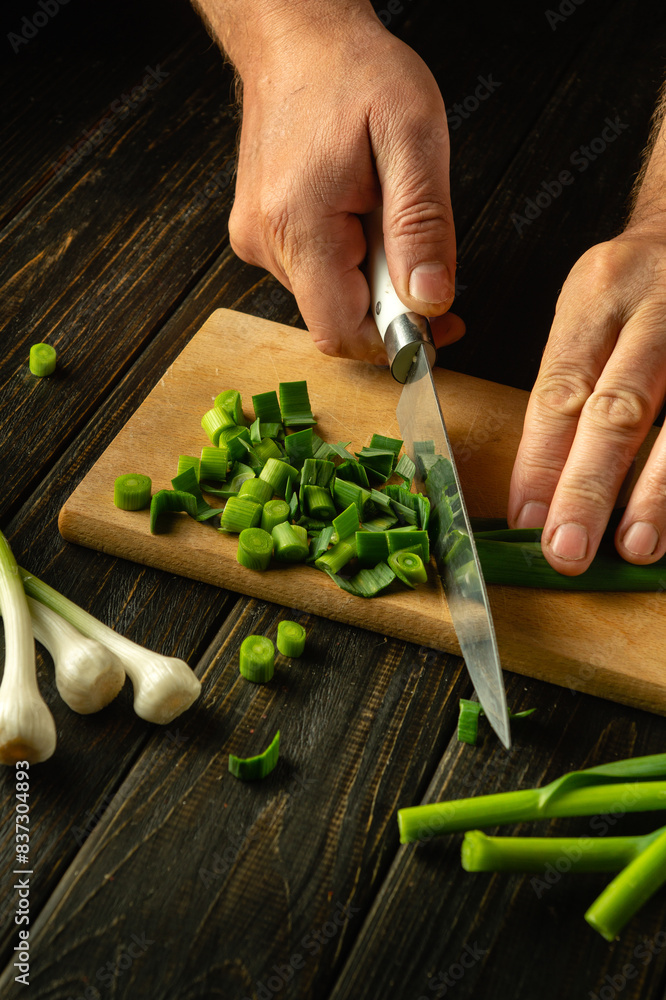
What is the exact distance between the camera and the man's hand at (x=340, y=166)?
1847 mm

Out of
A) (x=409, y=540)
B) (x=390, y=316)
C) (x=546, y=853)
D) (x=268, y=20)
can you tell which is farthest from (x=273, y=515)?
(x=268, y=20)

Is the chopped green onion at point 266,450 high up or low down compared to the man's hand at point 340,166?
down

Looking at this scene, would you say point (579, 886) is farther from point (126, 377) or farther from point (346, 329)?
point (126, 377)

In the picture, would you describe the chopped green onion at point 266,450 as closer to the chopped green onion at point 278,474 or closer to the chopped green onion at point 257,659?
the chopped green onion at point 278,474

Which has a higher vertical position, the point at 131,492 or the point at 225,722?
the point at 131,492

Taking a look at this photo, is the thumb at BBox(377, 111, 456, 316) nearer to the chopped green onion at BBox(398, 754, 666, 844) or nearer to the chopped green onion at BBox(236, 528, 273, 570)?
the chopped green onion at BBox(236, 528, 273, 570)

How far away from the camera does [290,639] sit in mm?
1529

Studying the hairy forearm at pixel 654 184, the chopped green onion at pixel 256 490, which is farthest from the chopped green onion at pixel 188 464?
the hairy forearm at pixel 654 184

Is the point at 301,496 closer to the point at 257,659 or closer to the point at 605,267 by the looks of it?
the point at 257,659

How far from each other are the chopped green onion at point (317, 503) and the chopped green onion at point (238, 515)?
0.11 m

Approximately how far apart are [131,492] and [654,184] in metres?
1.55

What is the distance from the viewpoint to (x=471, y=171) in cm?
264

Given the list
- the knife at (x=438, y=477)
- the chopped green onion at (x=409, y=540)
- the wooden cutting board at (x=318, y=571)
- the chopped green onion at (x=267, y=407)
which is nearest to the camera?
the knife at (x=438, y=477)

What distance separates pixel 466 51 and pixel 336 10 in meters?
1.12
